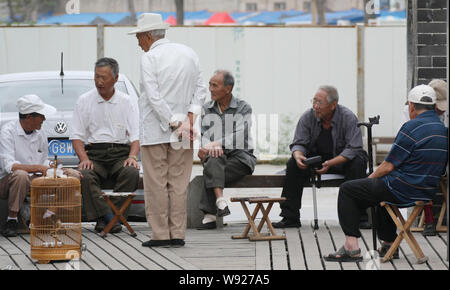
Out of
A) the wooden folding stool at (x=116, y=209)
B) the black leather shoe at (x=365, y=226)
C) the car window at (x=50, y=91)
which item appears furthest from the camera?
the car window at (x=50, y=91)

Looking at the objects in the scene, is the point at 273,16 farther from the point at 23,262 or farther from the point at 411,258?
the point at 23,262

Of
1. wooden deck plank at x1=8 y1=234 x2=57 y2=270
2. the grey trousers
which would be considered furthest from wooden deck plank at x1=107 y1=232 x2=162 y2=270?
the grey trousers

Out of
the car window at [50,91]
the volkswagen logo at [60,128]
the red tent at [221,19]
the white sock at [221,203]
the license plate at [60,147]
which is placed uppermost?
the red tent at [221,19]

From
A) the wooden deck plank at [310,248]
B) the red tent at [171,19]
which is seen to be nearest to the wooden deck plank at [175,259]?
the wooden deck plank at [310,248]

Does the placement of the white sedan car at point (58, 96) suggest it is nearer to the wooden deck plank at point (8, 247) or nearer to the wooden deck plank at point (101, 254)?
the wooden deck plank at point (101, 254)

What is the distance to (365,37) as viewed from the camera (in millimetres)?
17438

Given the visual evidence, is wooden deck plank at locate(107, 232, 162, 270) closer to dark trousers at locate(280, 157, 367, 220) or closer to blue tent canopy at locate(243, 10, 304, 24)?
dark trousers at locate(280, 157, 367, 220)

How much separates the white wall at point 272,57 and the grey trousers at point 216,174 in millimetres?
8113

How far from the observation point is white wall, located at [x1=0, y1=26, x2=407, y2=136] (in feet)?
57.0

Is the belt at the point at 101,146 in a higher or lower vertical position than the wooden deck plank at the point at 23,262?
higher

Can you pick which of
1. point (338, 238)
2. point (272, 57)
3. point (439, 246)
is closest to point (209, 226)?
point (338, 238)

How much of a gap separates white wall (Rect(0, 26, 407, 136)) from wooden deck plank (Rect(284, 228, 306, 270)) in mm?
8618

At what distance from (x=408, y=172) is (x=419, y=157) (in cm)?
14

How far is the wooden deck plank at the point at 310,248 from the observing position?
7.16 metres
